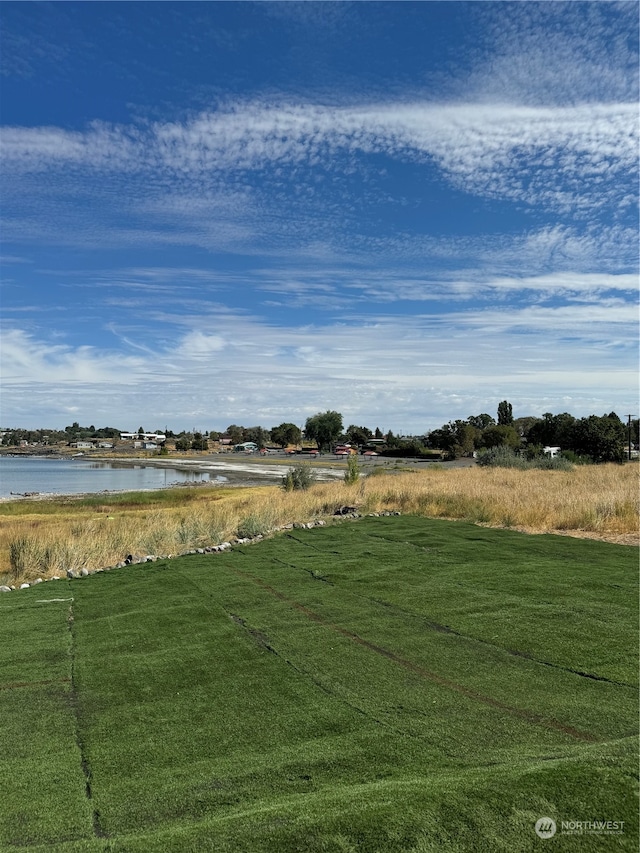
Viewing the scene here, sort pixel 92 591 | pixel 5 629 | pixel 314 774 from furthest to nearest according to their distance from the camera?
pixel 92 591 → pixel 5 629 → pixel 314 774

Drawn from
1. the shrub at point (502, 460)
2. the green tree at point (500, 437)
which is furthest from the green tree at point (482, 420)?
the shrub at point (502, 460)

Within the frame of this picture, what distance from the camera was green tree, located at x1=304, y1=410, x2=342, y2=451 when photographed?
105812 mm

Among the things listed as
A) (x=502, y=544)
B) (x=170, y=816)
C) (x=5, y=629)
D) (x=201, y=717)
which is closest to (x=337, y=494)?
(x=502, y=544)

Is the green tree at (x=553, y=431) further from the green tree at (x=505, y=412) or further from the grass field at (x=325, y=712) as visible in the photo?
the grass field at (x=325, y=712)

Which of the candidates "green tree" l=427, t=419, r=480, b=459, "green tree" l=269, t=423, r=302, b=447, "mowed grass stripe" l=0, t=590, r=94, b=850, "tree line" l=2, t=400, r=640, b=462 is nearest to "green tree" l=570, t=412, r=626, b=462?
"tree line" l=2, t=400, r=640, b=462

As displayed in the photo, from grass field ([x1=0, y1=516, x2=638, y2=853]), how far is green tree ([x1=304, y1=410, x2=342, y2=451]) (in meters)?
96.2

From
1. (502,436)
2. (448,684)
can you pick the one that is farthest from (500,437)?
(448,684)

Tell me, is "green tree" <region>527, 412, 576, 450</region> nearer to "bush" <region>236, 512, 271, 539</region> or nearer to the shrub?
the shrub

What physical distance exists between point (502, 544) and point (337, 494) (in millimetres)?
10209

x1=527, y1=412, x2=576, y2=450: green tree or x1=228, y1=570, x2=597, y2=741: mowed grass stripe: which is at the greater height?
x1=527, y1=412, x2=576, y2=450: green tree

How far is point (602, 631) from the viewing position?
21.0 feet

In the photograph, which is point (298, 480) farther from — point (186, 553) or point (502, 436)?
point (502, 436)

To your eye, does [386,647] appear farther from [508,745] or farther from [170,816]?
[170,816]

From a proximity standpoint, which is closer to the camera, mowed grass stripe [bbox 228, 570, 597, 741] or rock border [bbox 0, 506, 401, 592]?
mowed grass stripe [bbox 228, 570, 597, 741]
